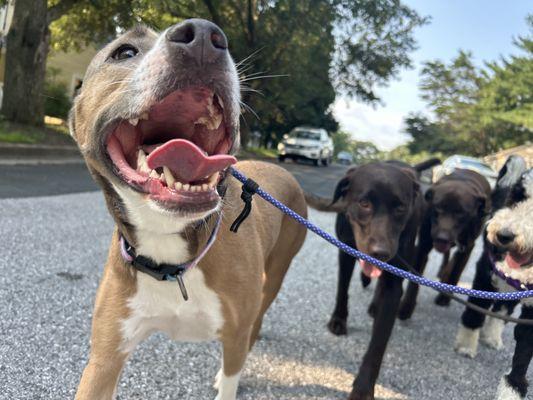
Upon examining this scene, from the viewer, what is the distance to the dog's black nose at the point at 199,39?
1.52 m

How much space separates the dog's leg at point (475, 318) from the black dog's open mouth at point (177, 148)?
2542mm

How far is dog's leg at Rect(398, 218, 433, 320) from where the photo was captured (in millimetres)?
4371

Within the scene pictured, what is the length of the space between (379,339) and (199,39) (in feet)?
7.07

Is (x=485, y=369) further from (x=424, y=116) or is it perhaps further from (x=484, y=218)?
(x=424, y=116)

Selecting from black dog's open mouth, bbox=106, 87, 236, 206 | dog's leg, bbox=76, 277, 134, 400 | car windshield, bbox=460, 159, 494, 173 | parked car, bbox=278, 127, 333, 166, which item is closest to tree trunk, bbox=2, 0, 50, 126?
dog's leg, bbox=76, 277, 134, 400

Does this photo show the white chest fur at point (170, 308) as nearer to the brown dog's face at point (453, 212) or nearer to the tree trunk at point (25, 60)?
the brown dog's face at point (453, 212)

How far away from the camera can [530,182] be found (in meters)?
3.27

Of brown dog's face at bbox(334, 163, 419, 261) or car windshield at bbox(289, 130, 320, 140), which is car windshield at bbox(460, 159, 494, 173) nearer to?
car windshield at bbox(289, 130, 320, 140)

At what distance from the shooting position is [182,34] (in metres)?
1.56

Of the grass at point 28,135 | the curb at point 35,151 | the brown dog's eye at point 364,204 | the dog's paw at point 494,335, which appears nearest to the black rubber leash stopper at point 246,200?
the brown dog's eye at point 364,204

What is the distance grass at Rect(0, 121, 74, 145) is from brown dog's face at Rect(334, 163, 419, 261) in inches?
305

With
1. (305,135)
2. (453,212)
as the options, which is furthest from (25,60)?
(305,135)

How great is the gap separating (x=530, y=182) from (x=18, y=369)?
3.26 meters

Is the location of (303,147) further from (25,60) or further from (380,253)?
(380,253)
